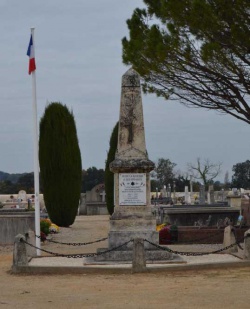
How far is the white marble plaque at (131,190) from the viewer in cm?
1738

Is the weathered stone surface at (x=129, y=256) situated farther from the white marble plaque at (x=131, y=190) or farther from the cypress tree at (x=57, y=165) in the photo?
the cypress tree at (x=57, y=165)

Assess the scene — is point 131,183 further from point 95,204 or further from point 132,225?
point 95,204

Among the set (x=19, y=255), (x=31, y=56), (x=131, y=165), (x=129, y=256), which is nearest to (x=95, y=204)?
(x=31, y=56)

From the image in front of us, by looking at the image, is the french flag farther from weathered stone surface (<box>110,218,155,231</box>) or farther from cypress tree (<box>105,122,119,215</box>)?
cypress tree (<box>105,122,119,215</box>)

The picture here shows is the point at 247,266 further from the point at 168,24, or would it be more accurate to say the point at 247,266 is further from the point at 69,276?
the point at 168,24

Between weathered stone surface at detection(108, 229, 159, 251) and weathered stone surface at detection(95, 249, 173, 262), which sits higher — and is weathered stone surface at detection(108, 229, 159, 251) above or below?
above

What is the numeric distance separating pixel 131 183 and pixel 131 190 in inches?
6.2

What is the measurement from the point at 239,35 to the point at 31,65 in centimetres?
568

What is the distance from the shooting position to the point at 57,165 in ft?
Answer: 112

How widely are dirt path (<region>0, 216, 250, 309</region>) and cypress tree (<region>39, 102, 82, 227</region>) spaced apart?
58.3ft

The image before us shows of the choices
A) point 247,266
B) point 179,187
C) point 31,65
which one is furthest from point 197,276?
point 179,187

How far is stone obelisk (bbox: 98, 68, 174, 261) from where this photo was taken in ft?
56.2

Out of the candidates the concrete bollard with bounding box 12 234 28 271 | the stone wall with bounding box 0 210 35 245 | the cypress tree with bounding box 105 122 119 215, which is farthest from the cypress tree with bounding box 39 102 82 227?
the concrete bollard with bounding box 12 234 28 271

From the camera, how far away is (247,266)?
52.4 feet
